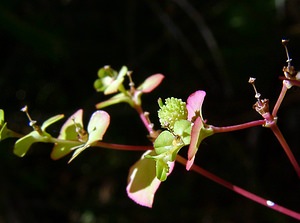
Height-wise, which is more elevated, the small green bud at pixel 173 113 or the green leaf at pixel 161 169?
the small green bud at pixel 173 113

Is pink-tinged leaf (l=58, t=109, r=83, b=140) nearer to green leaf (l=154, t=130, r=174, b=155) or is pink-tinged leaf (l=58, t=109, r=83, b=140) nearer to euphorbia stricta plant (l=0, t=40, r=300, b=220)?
euphorbia stricta plant (l=0, t=40, r=300, b=220)

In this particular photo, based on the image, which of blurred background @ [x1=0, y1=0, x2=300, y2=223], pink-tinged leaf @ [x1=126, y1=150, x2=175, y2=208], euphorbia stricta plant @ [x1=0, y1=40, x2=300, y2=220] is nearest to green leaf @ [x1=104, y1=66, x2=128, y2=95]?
euphorbia stricta plant @ [x1=0, y1=40, x2=300, y2=220]

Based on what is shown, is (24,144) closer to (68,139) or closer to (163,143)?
(68,139)

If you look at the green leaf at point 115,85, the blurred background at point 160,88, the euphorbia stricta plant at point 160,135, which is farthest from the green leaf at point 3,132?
the blurred background at point 160,88

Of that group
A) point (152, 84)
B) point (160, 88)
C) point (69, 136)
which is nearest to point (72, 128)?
point (69, 136)

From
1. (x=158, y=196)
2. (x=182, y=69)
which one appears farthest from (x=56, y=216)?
→ (x=182, y=69)

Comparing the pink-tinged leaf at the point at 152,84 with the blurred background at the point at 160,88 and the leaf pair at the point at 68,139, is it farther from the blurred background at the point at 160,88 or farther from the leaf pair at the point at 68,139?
the blurred background at the point at 160,88

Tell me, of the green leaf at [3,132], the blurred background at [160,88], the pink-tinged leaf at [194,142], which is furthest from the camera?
the blurred background at [160,88]
